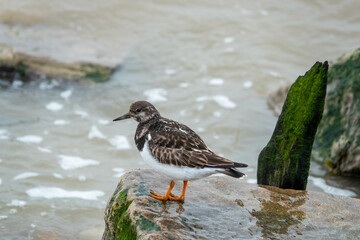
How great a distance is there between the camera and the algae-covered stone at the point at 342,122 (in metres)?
7.04

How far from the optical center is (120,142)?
8734 millimetres

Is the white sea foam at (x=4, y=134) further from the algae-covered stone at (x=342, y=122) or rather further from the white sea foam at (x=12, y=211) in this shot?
the algae-covered stone at (x=342, y=122)

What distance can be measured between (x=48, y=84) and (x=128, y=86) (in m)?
1.71

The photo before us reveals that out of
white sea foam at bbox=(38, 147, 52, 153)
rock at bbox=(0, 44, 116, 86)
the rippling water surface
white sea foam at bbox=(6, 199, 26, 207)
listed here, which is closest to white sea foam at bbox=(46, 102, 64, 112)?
the rippling water surface

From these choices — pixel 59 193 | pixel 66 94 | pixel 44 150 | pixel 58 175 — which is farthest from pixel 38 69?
pixel 59 193

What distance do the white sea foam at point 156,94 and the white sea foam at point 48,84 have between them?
1946 millimetres

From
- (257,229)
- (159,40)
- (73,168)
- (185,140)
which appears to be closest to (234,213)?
(257,229)

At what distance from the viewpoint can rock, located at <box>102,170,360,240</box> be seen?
13.3 feet

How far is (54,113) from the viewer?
941 cm

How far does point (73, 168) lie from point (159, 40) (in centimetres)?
551

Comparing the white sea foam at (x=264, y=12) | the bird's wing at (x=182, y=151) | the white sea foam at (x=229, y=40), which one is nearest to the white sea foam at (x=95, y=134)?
the bird's wing at (x=182, y=151)

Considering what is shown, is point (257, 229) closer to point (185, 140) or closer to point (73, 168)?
point (185, 140)

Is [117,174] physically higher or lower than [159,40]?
lower

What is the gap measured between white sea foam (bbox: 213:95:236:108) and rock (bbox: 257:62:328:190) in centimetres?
438
